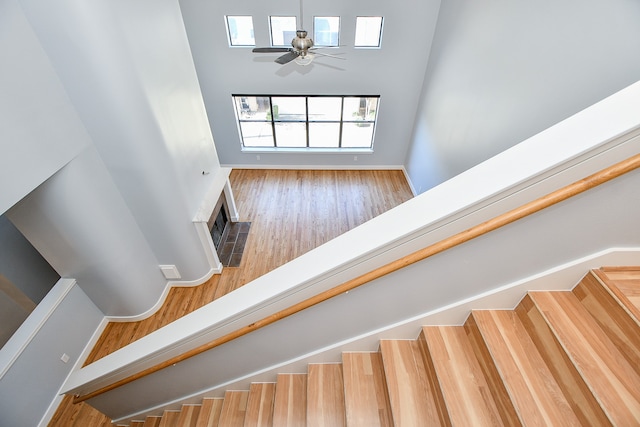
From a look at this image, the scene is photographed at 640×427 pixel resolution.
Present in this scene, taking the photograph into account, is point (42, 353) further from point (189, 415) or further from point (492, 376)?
point (492, 376)

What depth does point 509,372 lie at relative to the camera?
133cm

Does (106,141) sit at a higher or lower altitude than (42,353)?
higher

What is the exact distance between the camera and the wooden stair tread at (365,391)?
1.59m

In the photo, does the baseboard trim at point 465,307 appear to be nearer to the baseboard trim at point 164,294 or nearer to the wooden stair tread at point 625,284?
the wooden stair tread at point 625,284

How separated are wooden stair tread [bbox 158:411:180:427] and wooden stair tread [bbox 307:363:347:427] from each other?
1553mm

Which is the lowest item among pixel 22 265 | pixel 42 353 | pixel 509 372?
pixel 42 353

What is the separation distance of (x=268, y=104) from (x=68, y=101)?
13.8ft

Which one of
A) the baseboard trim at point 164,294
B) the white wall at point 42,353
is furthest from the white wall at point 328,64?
the white wall at point 42,353

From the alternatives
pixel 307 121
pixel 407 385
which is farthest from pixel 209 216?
pixel 307 121

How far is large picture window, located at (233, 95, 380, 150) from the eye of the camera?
20.9ft

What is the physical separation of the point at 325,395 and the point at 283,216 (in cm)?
429

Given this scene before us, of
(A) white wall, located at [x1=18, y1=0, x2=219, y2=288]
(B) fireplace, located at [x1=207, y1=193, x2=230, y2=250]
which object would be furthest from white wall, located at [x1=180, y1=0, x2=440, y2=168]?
(A) white wall, located at [x1=18, y1=0, x2=219, y2=288]

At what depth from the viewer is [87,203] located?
9.54ft

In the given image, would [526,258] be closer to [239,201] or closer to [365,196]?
[365,196]
